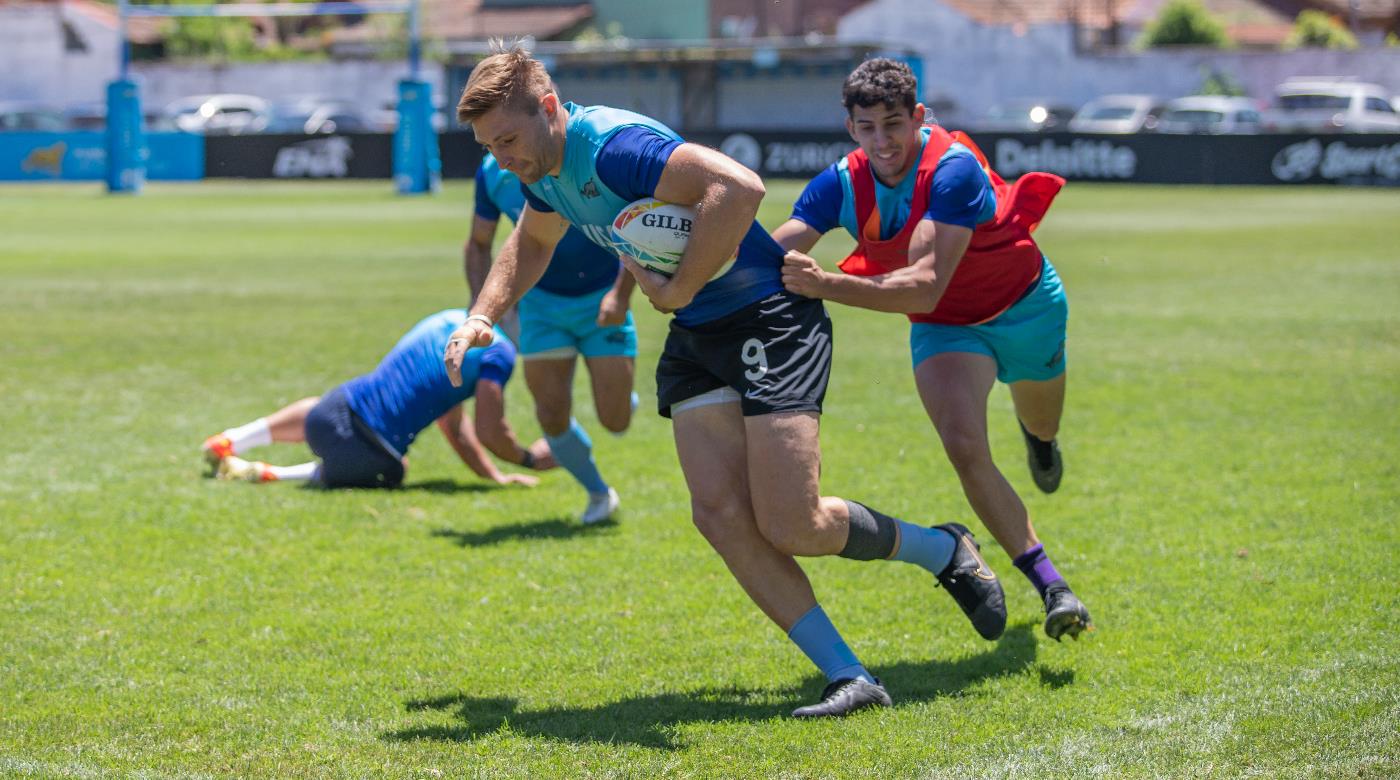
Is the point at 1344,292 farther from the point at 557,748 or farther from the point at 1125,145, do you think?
the point at 1125,145

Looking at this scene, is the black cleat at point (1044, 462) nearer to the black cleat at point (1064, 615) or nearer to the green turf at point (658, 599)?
the green turf at point (658, 599)

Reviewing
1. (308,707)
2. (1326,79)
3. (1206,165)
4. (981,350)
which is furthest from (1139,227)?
(1326,79)

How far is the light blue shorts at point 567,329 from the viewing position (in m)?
7.57

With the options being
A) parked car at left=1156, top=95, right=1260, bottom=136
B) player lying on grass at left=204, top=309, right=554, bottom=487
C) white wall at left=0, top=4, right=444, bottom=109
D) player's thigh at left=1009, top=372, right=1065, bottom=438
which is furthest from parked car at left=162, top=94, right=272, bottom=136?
player's thigh at left=1009, top=372, right=1065, bottom=438

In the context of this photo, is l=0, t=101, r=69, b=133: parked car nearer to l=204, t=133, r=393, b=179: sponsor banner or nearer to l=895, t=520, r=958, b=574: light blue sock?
l=204, t=133, r=393, b=179: sponsor banner

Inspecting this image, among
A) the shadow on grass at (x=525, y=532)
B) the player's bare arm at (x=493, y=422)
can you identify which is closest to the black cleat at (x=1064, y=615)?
the shadow on grass at (x=525, y=532)

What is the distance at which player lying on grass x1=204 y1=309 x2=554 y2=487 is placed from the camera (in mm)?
8109

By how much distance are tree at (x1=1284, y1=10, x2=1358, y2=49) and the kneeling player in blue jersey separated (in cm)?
5816

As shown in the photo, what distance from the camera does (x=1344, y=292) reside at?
1680 cm

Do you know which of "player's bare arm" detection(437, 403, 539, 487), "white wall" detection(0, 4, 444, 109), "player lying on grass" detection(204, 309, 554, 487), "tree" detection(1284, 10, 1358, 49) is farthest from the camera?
"white wall" detection(0, 4, 444, 109)

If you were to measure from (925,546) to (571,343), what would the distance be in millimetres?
2849

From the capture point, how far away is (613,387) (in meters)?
7.76

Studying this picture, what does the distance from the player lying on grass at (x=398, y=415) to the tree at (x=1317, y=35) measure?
190ft

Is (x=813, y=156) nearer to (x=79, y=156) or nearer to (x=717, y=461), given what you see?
(x=79, y=156)
